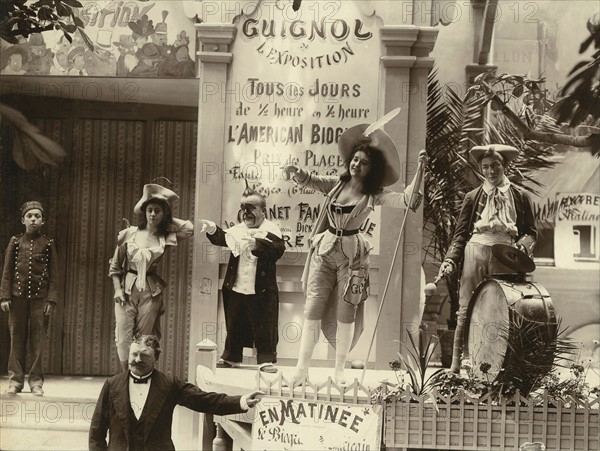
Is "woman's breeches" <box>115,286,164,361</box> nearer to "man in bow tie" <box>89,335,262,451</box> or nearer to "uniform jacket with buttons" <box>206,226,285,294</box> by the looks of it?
"man in bow tie" <box>89,335,262,451</box>

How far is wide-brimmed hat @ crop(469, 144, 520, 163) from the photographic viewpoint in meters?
4.45

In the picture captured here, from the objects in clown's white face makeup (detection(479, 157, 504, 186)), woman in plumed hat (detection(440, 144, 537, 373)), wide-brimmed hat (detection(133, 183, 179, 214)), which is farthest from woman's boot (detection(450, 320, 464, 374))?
wide-brimmed hat (detection(133, 183, 179, 214))

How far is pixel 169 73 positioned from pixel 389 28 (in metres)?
1.15

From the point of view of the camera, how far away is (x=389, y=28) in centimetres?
445

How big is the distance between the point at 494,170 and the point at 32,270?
2.44 meters

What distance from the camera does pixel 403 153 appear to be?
4.47 m

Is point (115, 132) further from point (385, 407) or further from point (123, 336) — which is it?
point (385, 407)

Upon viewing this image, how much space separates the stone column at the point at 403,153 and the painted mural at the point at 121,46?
3.39 feet

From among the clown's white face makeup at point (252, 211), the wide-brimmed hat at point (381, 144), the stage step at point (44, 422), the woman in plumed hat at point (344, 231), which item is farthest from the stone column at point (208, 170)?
the wide-brimmed hat at point (381, 144)

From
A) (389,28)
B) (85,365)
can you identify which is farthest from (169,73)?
(85,365)

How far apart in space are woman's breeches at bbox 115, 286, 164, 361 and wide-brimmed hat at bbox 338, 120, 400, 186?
1.25 metres

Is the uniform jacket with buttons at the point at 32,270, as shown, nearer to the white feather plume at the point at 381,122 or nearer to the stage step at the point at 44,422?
the stage step at the point at 44,422

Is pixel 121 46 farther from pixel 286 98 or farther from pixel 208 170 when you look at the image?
pixel 286 98

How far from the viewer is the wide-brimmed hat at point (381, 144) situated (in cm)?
443
